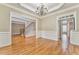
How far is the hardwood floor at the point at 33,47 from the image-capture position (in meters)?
1.93

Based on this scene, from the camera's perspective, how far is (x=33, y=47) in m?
2.01

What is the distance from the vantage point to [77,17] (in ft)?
6.26

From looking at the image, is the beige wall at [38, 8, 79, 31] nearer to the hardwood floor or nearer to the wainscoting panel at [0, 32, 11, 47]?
the hardwood floor

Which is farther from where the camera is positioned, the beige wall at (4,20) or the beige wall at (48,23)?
the beige wall at (48,23)

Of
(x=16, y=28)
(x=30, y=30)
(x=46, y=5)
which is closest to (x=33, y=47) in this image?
(x=30, y=30)

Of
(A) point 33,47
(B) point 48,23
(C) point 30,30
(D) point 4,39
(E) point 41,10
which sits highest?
(E) point 41,10

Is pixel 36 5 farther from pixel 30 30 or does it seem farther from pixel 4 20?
pixel 4 20

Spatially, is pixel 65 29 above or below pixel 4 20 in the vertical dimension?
below

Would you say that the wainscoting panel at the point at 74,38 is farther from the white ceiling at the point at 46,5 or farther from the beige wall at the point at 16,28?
the beige wall at the point at 16,28

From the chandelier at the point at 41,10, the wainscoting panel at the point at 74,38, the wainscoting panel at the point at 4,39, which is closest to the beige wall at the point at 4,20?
the wainscoting panel at the point at 4,39

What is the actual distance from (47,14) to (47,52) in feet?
2.30

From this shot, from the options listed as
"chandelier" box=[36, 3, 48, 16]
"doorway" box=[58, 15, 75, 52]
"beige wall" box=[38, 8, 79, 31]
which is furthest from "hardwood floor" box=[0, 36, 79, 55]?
"chandelier" box=[36, 3, 48, 16]

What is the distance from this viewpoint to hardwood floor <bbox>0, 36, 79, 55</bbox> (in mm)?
1933
